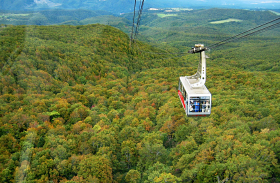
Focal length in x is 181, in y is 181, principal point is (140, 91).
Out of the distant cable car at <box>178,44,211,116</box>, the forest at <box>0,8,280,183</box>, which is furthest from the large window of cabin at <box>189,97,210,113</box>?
the forest at <box>0,8,280,183</box>

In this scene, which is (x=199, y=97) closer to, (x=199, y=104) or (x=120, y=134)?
(x=199, y=104)

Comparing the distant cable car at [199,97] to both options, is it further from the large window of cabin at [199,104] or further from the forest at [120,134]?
the forest at [120,134]

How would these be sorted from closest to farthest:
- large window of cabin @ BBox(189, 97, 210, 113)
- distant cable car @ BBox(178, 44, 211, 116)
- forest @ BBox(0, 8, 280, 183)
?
distant cable car @ BBox(178, 44, 211, 116) < large window of cabin @ BBox(189, 97, 210, 113) < forest @ BBox(0, 8, 280, 183)

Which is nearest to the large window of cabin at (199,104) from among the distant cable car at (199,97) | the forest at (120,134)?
the distant cable car at (199,97)

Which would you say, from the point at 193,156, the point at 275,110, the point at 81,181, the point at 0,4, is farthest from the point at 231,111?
the point at 0,4

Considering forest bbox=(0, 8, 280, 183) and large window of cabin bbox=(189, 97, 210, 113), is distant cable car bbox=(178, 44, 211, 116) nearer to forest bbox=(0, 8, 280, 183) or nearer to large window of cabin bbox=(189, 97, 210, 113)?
large window of cabin bbox=(189, 97, 210, 113)

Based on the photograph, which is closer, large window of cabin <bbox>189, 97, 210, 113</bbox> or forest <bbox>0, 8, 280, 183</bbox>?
large window of cabin <bbox>189, 97, 210, 113</bbox>

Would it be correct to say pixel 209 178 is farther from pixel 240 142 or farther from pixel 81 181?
pixel 81 181

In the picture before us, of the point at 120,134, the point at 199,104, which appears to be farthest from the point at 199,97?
the point at 120,134

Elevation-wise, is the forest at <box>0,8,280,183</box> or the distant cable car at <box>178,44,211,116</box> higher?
the distant cable car at <box>178,44,211,116</box>
